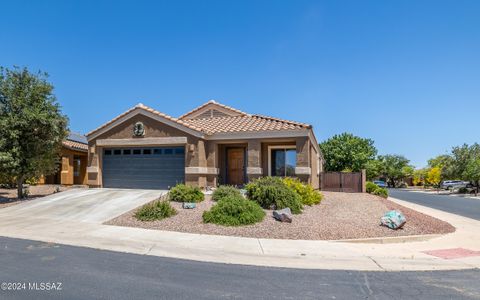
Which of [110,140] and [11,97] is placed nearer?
[11,97]

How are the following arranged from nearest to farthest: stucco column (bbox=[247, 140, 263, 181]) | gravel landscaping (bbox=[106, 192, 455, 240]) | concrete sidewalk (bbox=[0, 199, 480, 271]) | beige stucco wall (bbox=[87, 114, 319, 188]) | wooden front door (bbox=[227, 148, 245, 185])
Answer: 1. concrete sidewalk (bbox=[0, 199, 480, 271])
2. gravel landscaping (bbox=[106, 192, 455, 240])
3. beige stucco wall (bbox=[87, 114, 319, 188])
4. stucco column (bbox=[247, 140, 263, 181])
5. wooden front door (bbox=[227, 148, 245, 185])

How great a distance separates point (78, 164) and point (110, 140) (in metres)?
9.84

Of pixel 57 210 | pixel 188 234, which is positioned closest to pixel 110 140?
pixel 57 210

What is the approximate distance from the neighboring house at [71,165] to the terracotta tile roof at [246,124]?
10.5 meters

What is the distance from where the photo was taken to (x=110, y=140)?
760 inches

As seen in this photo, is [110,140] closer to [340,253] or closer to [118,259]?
[118,259]

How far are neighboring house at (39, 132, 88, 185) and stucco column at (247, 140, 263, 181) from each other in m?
13.8

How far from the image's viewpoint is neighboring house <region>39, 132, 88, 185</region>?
24.8m

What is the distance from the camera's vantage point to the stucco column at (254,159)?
1806 cm

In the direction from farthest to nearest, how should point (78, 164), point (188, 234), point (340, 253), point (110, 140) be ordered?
point (78, 164) → point (110, 140) → point (188, 234) → point (340, 253)

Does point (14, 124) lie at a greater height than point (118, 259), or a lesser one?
greater

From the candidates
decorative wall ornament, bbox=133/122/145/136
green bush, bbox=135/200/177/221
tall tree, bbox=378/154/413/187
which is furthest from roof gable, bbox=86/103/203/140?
tall tree, bbox=378/154/413/187

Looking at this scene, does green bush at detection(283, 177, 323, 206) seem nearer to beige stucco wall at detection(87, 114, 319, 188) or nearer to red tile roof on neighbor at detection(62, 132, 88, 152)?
beige stucco wall at detection(87, 114, 319, 188)

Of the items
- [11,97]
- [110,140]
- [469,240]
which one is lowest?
[469,240]
